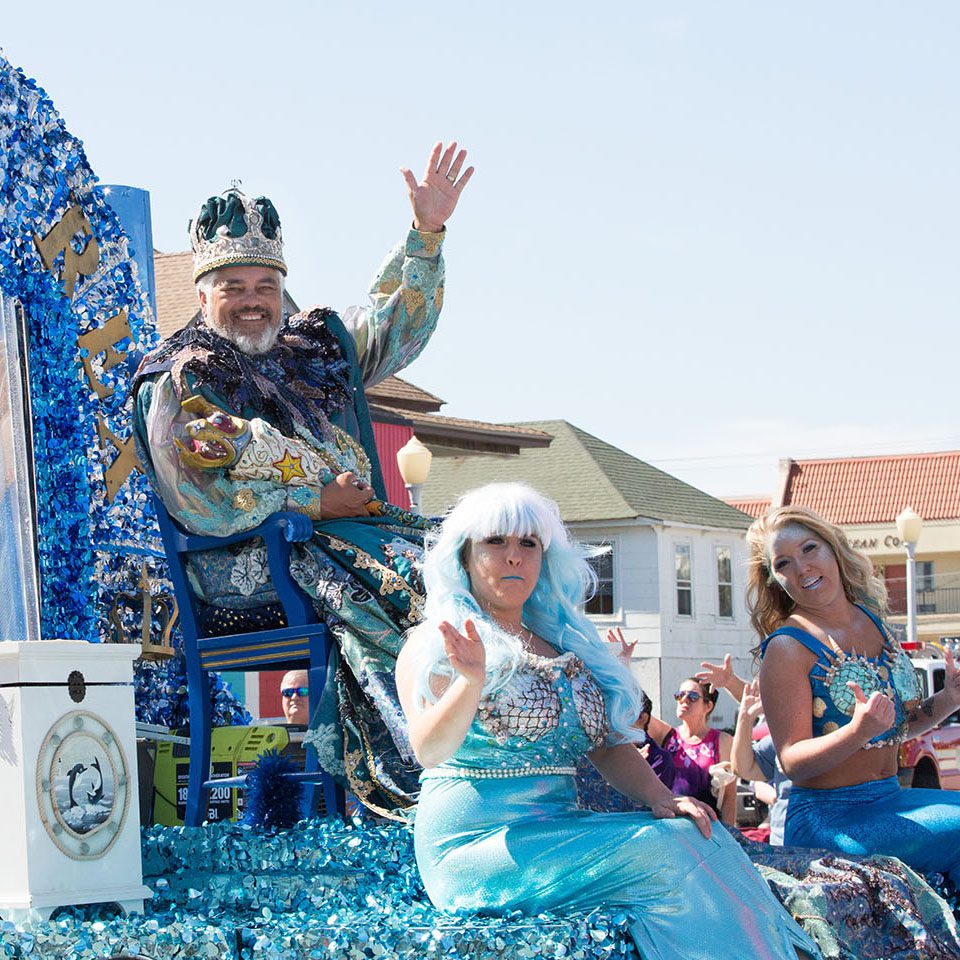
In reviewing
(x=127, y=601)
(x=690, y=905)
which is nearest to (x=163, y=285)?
(x=127, y=601)

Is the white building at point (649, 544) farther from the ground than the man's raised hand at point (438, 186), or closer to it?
closer to it

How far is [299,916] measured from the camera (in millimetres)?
3570

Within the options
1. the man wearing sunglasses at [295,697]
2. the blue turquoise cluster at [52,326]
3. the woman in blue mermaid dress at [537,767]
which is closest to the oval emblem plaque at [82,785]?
the woman in blue mermaid dress at [537,767]

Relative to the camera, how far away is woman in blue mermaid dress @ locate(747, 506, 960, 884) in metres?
4.63

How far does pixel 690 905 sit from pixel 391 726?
1.53 meters

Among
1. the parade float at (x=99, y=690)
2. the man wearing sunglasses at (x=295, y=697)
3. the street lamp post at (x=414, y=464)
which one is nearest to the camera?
the parade float at (x=99, y=690)

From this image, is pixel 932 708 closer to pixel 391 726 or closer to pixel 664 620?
pixel 391 726

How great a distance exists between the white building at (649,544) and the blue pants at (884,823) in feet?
74.0

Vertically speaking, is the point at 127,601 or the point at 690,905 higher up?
the point at 127,601

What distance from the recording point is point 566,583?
3.94 meters

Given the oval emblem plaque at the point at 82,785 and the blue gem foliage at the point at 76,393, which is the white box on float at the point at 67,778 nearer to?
the oval emblem plaque at the point at 82,785

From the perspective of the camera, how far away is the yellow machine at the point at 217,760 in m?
6.02

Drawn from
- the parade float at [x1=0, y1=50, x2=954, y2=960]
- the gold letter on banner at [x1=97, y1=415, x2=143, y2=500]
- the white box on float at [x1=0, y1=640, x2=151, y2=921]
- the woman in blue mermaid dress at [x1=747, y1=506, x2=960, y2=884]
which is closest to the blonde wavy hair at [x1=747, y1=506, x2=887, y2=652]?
the woman in blue mermaid dress at [x1=747, y1=506, x2=960, y2=884]

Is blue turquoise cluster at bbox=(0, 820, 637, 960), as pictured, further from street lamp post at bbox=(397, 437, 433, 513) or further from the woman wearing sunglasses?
street lamp post at bbox=(397, 437, 433, 513)
